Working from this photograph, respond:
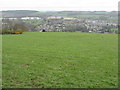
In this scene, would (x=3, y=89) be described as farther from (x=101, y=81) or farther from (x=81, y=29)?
(x=81, y=29)

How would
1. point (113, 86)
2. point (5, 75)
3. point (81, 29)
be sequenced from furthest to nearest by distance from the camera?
point (81, 29) < point (5, 75) < point (113, 86)

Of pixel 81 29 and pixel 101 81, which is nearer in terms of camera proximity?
pixel 101 81

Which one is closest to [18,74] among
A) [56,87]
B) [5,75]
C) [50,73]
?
[5,75]

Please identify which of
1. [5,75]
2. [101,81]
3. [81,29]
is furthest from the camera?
[81,29]

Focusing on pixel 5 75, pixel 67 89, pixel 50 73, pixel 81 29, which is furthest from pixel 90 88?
pixel 81 29

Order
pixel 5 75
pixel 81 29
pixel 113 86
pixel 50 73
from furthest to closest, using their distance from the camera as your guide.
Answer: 1. pixel 81 29
2. pixel 50 73
3. pixel 5 75
4. pixel 113 86

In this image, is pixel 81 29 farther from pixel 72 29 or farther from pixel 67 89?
pixel 67 89

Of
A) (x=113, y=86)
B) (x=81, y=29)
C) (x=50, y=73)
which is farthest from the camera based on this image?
(x=81, y=29)

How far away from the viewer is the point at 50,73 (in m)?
11.5

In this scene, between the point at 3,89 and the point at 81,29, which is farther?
the point at 81,29

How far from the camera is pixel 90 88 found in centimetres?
892

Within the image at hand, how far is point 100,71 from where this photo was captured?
40.5ft

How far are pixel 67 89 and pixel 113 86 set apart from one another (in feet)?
8.43

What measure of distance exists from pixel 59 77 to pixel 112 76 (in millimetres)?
3402
